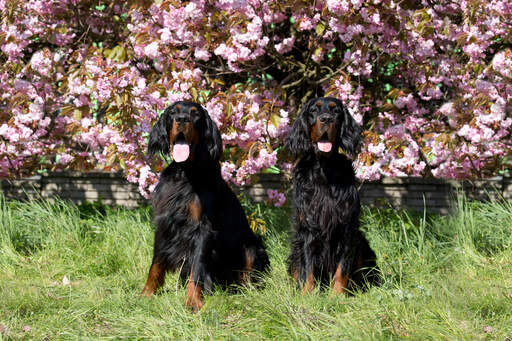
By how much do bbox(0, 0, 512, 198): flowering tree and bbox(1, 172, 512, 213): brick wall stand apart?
2.55 feet

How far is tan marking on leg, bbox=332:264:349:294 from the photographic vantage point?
3852 millimetres

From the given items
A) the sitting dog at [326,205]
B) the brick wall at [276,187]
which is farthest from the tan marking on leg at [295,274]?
the brick wall at [276,187]

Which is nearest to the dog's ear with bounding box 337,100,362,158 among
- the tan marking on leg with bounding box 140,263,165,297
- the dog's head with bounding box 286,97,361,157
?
the dog's head with bounding box 286,97,361,157

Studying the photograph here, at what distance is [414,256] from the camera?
16.0ft

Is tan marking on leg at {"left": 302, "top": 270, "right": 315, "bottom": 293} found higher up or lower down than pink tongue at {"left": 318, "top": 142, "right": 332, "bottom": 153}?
lower down

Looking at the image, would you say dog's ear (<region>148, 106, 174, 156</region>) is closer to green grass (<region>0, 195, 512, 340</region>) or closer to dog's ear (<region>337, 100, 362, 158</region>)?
green grass (<region>0, 195, 512, 340</region>)

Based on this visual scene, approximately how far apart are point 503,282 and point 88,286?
2914 mm

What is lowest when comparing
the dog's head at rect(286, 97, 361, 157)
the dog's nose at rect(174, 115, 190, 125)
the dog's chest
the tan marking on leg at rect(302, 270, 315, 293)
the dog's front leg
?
the tan marking on leg at rect(302, 270, 315, 293)

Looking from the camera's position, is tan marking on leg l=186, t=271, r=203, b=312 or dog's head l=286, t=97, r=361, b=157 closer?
tan marking on leg l=186, t=271, r=203, b=312

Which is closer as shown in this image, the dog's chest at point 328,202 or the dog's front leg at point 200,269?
the dog's front leg at point 200,269

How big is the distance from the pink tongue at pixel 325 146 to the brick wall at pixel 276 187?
2.61m

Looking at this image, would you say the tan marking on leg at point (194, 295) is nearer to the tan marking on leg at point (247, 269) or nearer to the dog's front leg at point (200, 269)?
the dog's front leg at point (200, 269)

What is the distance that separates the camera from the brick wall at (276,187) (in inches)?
282

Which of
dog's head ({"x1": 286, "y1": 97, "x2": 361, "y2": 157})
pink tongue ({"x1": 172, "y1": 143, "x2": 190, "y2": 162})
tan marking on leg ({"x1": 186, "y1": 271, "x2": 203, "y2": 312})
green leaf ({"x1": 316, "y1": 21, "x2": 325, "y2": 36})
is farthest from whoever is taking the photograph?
green leaf ({"x1": 316, "y1": 21, "x2": 325, "y2": 36})
